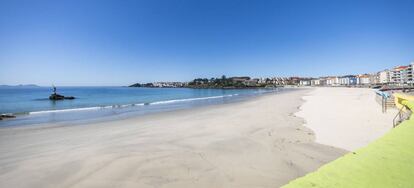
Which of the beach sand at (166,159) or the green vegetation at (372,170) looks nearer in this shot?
the green vegetation at (372,170)

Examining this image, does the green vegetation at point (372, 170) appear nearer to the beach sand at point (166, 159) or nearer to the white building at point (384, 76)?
the beach sand at point (166, 159)

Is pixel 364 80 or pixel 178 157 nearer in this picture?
pixel 178 157

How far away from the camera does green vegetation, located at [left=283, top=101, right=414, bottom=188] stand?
123cm

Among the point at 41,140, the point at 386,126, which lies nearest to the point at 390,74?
the point at 386,126

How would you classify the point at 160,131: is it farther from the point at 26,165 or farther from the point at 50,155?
the point at 26,165

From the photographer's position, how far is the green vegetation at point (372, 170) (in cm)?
123

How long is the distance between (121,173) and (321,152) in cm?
541

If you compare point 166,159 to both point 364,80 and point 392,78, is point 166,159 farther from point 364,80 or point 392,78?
point 364,80

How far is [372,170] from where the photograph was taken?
53.1 inches

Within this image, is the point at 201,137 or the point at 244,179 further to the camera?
the point at 201,137

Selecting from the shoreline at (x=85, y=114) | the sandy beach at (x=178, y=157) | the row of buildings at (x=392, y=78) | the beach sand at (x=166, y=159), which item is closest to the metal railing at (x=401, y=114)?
the sandy beach at (x=178, y=157)

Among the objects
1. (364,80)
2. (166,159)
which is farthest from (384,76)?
(166,159)

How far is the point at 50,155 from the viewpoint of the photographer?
24.0 ft

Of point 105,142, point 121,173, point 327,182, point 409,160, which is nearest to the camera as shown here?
point 327,182
